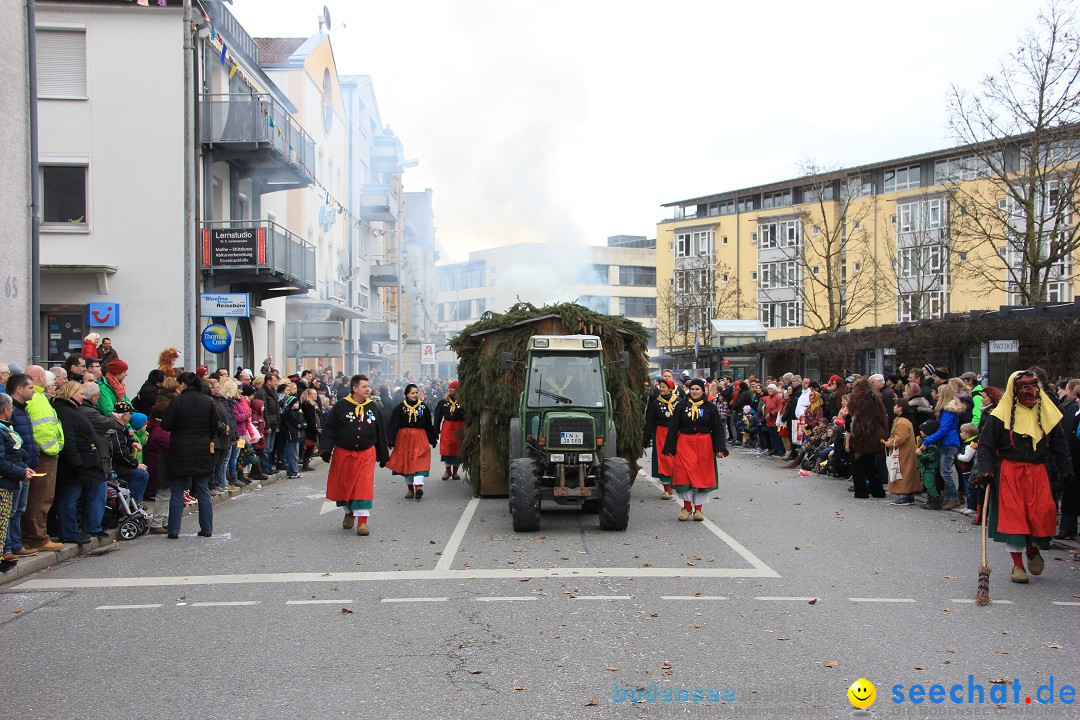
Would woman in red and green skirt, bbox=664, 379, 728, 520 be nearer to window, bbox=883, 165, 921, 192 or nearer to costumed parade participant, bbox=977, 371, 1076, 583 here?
costumed parade participant, bbox=977, 371, 1076, 583

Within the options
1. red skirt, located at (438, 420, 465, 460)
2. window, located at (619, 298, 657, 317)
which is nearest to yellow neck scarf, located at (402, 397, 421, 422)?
red skirt, located at (438, 420, 465, 460)

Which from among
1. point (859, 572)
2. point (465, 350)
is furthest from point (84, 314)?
point (859, 572)

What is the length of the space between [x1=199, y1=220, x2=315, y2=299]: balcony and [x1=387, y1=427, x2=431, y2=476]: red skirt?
9744 millimetres

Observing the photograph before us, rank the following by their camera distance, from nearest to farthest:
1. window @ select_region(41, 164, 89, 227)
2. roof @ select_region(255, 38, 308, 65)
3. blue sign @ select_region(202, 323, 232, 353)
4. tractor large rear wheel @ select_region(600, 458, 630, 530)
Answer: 1. tractor large rear wheel @ select_region(600, 458, 630, 530)
2. blue sign @ select_region(202, 323, 232, 353)
3. window @ select_region(41, 164, 89, 227)
4. roof @ select_region(255, 38, 308, 65)

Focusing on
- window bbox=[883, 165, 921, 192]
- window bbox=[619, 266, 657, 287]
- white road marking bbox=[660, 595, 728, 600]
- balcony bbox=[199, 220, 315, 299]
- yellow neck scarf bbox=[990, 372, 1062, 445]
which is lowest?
white road marking bbox=[660, 595, 728, 600]

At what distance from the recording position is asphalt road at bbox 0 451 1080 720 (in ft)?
18.3

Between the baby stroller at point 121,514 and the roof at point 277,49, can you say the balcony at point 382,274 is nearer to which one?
the roof at point 277,49

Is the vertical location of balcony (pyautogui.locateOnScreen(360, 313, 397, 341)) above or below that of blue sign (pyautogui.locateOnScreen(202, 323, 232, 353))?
above

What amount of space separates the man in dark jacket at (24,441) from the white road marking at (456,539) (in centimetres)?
395

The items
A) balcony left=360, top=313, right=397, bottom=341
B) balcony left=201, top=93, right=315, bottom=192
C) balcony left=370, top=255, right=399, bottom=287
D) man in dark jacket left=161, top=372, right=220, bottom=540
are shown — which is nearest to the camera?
man in dark jacket left=161, top=372, right=220, bottom=540

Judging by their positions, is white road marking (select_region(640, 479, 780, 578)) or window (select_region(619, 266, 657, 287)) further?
window (select_region(619, 266, 657, 287))

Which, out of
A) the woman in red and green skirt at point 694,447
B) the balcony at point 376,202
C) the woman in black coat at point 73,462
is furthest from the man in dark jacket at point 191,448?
the balcony at point 376,202

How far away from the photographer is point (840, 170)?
1893 inches

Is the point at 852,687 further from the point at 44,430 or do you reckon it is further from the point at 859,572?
the point at 44,430
